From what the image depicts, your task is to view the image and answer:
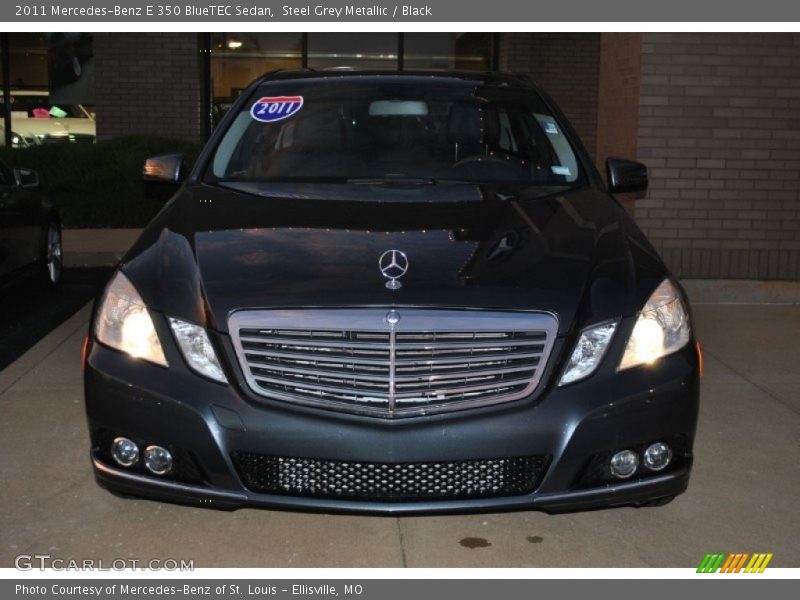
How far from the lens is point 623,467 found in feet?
13.0

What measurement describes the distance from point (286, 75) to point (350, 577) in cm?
295

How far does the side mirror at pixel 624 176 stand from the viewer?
5684 mm

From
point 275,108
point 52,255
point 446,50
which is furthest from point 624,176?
point 446,50

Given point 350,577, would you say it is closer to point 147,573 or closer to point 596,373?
point 147,573

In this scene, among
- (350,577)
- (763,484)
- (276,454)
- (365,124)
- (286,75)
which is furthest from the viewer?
(286,75)

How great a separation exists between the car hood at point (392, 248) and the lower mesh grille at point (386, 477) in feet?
1.62

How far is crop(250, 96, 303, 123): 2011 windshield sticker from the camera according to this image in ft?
18.7

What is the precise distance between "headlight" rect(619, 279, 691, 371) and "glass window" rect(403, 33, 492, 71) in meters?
13.4

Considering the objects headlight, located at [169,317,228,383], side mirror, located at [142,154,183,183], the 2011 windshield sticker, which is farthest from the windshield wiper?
headlight, located at [169,317,228,383]

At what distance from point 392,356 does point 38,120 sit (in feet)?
47.3

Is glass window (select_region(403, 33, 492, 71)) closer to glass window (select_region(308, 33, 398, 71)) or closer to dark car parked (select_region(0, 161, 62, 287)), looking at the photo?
glass window (select_region(308, 33, 398, 71))

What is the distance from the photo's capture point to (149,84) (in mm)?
16062

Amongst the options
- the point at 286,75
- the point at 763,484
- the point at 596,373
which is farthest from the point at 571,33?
the point at 596,373

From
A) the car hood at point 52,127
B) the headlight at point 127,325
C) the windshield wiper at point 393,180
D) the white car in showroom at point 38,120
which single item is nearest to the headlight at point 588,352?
the headlight at point 127,325
